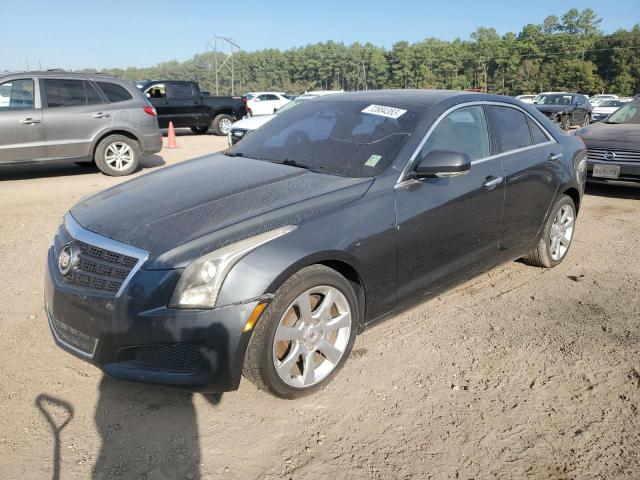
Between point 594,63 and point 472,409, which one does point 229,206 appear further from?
point 594,63

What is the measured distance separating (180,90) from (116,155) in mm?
8761

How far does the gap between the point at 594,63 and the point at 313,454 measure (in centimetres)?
10667

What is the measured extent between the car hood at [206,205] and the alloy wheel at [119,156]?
6241 mm

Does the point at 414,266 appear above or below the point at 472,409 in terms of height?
above

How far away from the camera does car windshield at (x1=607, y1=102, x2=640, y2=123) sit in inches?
347

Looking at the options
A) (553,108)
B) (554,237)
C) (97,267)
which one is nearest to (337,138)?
(97,267)

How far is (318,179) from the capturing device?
3.24 metres

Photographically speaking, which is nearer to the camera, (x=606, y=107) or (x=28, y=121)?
(x=28, y=121)

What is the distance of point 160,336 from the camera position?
245 centimetres

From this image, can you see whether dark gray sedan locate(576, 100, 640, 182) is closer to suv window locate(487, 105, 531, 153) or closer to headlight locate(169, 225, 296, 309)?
suv window locate(487, 105, 531, 153)

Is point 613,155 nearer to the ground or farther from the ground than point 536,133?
nearer to the ground

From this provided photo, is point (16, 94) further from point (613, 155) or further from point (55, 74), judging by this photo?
point (613, 155)

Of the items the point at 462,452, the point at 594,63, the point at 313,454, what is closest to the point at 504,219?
the point at 462,452

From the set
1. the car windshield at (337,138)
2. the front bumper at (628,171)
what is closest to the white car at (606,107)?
the front bumper at (628,171)
